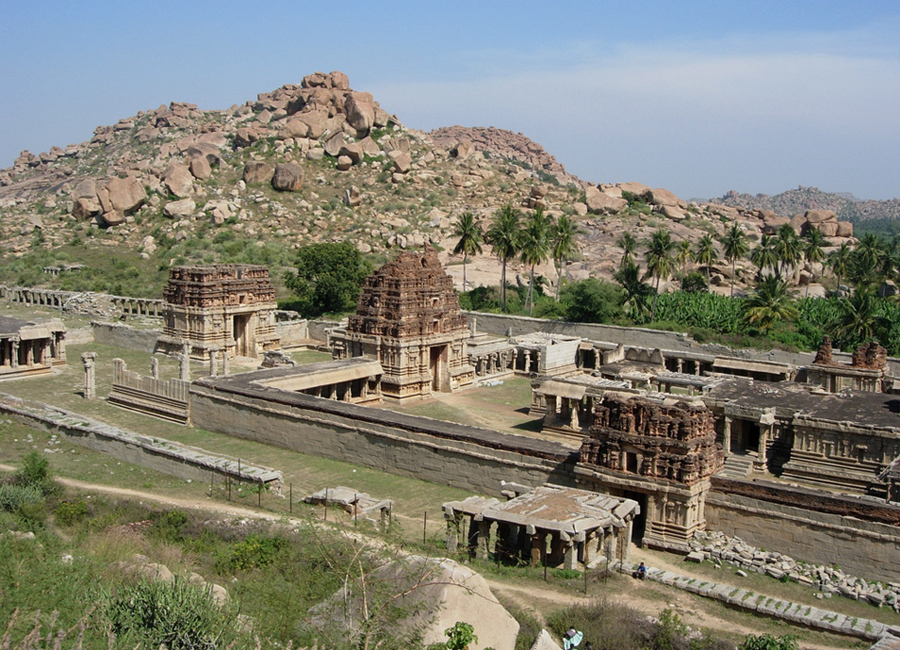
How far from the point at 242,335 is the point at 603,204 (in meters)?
50.2

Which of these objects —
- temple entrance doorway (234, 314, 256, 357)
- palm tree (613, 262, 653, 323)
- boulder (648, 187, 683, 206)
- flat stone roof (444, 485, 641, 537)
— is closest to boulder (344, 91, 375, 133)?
boulder (648, 187, 683, 206)

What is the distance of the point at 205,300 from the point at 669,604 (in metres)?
33.2

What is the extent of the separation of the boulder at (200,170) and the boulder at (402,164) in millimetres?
18280

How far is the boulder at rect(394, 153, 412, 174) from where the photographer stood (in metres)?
92.2

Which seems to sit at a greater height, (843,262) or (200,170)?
(200,170)

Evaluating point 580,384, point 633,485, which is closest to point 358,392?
point 580,384

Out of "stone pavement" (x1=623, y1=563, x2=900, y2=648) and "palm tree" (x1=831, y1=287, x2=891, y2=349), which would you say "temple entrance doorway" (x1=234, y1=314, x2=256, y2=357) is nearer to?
"palm tree" (x1=831, y1=287, x2=891, y2=349)

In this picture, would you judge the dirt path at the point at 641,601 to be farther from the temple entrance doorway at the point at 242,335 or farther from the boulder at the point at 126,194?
the boulder at the point at 126,194

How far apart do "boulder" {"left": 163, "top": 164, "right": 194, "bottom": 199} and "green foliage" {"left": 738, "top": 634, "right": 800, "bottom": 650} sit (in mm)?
74707

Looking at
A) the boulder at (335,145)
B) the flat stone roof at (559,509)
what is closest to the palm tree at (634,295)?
the flat stone roof at (559,509)

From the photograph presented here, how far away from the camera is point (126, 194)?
262ft

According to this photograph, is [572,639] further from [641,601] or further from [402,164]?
[402,164]

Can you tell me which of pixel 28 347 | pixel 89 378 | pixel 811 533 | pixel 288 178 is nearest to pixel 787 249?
pixel 811 533

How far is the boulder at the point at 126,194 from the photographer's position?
79.3m
